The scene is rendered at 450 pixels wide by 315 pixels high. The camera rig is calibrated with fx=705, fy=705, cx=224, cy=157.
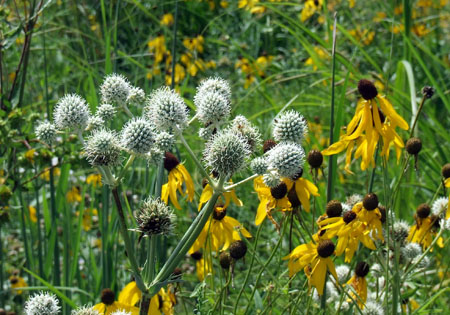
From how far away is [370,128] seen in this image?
2.20 meters

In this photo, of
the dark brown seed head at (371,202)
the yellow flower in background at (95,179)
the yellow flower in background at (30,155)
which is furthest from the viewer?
the yellow flower in background at (95,179)

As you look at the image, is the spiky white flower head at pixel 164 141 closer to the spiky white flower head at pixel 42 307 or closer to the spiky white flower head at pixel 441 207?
the spiky white flower head at pixel 42 307

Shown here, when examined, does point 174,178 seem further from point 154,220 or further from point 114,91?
point 154,220

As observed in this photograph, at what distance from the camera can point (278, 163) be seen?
164cm

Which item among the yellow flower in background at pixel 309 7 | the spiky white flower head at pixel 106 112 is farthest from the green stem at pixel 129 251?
the yellow flower in background at pixel 309 7

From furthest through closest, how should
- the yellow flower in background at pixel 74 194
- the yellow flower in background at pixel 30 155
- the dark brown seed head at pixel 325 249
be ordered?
the yellow flower in background at pixel 74 194 → the yellow flower in background at pixel 30 155 → the dark brown seed head at pixel 325 249

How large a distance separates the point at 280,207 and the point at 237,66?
3.94 metres

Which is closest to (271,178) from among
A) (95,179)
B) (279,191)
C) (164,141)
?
(164,141)

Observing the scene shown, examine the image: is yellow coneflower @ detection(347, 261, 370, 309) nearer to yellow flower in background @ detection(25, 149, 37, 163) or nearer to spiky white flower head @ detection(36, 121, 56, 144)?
spiky white flower head @ detection(36, 121, 56, 144)

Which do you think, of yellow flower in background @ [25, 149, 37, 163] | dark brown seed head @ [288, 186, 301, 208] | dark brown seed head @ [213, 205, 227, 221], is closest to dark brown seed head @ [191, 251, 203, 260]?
dark brown seed head @ [213, 205, 227, 221]

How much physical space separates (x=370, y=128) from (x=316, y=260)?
0.46m

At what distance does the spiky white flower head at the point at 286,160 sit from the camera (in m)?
1.64

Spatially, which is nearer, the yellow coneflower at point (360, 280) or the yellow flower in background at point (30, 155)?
the yellow coneflower at point (360, 280)

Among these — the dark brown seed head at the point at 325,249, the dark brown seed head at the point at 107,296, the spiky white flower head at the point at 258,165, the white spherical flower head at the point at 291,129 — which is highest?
the white spherical flower head at the point at 291,129
